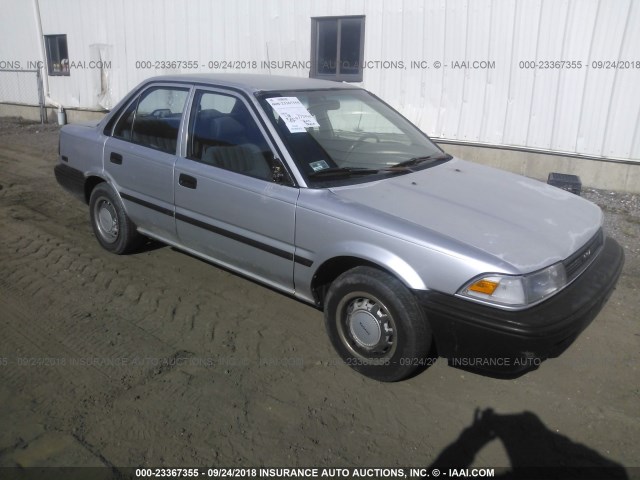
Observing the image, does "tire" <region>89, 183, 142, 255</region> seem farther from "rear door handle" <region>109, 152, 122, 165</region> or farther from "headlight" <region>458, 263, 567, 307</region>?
"headlight" <region>458, 263, 567, 307</region>

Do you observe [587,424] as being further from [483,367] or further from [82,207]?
[82,207]

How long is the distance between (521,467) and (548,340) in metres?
0.64

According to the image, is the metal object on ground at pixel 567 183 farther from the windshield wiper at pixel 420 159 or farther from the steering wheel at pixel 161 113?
the steering wheel at pixel 161 113

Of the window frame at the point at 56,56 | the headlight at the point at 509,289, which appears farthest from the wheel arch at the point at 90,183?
the window frame at the point at 56,56

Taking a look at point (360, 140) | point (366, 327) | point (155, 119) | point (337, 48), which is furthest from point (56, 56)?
point (366, 327)

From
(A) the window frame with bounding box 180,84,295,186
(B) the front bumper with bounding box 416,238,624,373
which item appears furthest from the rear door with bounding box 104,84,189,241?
(B) the front bumper with bounding box 416,238,624,373

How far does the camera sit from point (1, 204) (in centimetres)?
684

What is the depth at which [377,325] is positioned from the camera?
10.7ft

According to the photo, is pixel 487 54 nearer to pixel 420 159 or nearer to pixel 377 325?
pixel 420 159

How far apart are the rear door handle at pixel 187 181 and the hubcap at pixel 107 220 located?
1191 mm

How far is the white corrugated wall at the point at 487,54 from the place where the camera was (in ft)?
23.6

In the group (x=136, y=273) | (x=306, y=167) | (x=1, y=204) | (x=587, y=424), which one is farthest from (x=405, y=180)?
(x=1, y=204)

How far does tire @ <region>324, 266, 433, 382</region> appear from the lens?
308cm

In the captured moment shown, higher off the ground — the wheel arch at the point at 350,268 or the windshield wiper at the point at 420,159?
the windshield wiper at the point at 420,159
